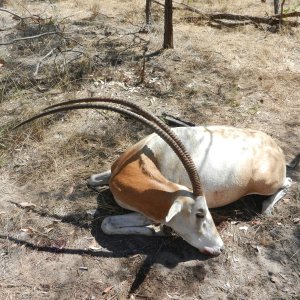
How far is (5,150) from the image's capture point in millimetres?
5383

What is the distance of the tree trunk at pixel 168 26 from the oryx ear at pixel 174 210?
14.4 feet

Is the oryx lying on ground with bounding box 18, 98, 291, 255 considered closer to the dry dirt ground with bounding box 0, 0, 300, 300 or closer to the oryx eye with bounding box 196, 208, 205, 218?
the oryx eye with bounding box 196, 208, 205, 218

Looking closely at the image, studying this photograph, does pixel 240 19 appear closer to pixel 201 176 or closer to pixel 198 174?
pixel 201 176

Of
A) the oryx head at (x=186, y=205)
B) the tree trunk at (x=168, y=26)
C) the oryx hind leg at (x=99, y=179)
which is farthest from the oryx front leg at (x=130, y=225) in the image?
the tree trunk at (x=168, y=26)

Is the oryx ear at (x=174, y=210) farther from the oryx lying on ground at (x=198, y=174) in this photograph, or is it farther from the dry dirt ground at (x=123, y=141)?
the dry dirt ground at (x=123, y=141)

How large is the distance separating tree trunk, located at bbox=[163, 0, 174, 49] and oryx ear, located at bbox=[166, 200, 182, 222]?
4376mm

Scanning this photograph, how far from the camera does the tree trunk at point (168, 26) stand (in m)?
7.18

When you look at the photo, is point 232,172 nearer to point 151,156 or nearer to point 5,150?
point 151,156

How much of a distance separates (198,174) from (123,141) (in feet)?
5.45

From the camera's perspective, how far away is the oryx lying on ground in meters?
3.86

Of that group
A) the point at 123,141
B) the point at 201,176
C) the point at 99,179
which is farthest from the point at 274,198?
the point at 123,141

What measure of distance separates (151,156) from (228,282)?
4.32 feet

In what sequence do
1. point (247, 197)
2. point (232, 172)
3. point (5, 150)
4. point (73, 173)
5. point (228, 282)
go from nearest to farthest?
point (228, 282) → point (232, 172) → point (247, 197) → point (73, 173) → point (5, 150)

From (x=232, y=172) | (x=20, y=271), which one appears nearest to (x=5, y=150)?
(x=20, y=271)
